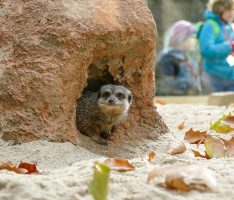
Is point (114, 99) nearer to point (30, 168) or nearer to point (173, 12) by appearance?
point (30, 168)

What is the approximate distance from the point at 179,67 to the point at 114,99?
769cm

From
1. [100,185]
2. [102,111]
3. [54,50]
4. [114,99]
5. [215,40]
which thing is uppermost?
[54,50]

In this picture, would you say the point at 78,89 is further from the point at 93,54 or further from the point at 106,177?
the point at 106,177

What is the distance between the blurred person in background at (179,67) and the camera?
37.5 ft

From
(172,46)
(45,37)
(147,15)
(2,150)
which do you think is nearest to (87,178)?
(2,150)

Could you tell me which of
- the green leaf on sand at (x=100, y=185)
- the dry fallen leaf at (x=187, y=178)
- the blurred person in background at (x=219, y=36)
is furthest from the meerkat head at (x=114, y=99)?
the blurred person in background at (x=219, y=36)

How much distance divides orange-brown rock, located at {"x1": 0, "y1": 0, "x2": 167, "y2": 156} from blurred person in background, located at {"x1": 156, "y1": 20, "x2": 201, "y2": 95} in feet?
24.1

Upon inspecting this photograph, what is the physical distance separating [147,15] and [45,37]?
2.49 ft

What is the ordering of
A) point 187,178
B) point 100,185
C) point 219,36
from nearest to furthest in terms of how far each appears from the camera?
point 100,185 → point 187,178 → point 219,36

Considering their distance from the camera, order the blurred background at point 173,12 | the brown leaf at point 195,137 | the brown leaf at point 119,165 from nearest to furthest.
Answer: the brown leaf at point 119,165 → the brown leaf at point 195,137 → the blurred background at point 173,12

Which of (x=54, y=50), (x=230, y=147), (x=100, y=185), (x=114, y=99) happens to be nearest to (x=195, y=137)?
(x=114, y=99)

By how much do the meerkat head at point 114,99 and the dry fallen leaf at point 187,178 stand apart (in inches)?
76.8

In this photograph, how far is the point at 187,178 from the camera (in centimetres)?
217

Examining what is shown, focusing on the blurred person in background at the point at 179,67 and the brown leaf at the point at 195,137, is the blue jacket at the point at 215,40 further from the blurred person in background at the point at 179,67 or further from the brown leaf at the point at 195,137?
the brown leaf at the point at 195,137
